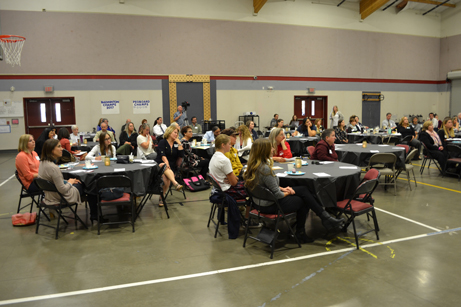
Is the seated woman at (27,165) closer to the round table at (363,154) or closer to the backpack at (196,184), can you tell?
the backpack at (196,184)

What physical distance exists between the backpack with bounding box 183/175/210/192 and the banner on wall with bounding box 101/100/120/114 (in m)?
8.25

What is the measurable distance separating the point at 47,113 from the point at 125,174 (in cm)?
1109

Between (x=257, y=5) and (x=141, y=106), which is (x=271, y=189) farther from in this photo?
(x=257, y=5)

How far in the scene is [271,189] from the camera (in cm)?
380

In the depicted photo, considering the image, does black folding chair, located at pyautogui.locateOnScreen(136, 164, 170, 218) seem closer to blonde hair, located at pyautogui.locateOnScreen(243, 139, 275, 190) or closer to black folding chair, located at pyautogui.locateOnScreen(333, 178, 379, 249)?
blonde hair, located at pyautogui.locateOnScreen(243, 139, 275, 190)

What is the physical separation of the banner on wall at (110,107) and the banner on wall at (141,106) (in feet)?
2.24

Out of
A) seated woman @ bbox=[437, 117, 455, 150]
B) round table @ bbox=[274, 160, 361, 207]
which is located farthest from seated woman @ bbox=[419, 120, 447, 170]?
round table @ bbox=[274, 160, 361, 207]

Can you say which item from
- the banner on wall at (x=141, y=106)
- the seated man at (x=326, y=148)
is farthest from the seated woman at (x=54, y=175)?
the banner on wall at (x=141, y=106)

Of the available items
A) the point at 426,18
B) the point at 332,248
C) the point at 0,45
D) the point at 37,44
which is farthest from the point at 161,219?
the point at 426,18

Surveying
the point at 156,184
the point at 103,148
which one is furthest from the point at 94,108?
the point at 156,184

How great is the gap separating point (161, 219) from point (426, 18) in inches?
777

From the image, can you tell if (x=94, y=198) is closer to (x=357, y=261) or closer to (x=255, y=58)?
(x=357, y=261)

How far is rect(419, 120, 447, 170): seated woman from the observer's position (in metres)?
8.14

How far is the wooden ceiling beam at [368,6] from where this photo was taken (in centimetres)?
1621
